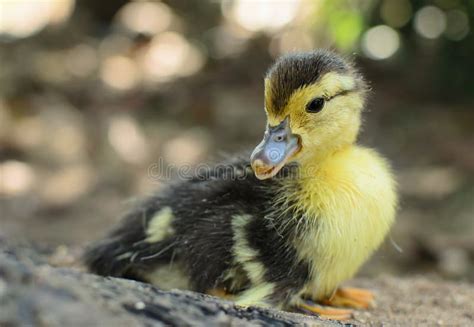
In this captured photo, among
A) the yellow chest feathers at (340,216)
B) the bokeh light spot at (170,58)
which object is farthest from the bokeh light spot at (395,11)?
the yellow chest feathers at (340,216)

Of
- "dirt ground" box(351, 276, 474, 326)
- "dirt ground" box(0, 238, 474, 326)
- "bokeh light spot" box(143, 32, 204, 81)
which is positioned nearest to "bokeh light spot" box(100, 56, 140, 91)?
"bokeh light spot" box(143, 32, 204, 81)

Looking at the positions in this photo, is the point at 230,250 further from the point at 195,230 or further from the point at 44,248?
the point at 44,248

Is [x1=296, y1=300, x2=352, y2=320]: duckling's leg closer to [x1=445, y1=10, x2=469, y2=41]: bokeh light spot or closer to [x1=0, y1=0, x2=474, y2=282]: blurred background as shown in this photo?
[x1=0, y1=0, x2=474, y2=282]: blurred background

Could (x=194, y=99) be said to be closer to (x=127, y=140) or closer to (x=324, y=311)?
(x=127, y=140)

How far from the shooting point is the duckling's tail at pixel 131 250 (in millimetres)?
2123

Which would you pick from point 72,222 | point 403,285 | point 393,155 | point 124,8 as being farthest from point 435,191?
point 124,8

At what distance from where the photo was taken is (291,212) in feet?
6.40

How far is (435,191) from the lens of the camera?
175 inches

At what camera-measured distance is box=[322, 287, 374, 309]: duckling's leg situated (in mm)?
2150

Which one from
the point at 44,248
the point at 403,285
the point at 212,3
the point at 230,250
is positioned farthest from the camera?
the point at 212,3

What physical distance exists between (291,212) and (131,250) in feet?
1.89

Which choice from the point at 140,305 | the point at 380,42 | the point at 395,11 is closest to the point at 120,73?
the point at 380,42

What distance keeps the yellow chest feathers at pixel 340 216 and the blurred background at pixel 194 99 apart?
5.73 feet

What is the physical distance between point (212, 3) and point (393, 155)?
2390mm
